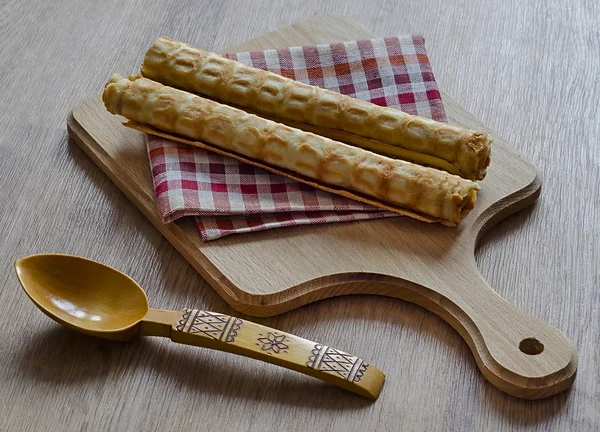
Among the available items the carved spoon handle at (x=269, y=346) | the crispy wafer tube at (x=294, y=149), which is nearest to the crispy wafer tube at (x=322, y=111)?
the crispy wafer tube at (x=294, y=149)

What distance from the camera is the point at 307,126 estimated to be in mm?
1534

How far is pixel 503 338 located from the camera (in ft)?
4.16

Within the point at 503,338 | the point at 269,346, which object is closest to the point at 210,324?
the point at 269,346

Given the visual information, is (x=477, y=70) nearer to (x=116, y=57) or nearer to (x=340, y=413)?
→ (x=116, y=57)

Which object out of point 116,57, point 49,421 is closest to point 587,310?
point 49,421

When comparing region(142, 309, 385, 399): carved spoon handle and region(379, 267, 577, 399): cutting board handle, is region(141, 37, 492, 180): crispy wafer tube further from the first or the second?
region(142, 309, 385, 399): carved spoon handle

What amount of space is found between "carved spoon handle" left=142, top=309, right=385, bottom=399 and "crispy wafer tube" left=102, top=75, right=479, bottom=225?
0.29 metres

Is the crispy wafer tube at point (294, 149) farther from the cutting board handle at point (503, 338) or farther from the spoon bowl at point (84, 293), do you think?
the spoon bowl at point (84, 293)

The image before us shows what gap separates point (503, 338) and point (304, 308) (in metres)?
0.29

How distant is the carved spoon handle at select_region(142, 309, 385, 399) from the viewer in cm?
121

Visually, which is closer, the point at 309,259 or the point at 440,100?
the point at 309,259

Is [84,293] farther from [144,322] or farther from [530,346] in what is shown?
[530,346]

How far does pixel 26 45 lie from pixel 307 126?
2.14 feet

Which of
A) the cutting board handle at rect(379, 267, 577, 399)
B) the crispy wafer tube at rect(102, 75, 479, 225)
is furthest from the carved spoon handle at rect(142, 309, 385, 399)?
the crispy wafer tube at rect(102, 75, 479, 225)
